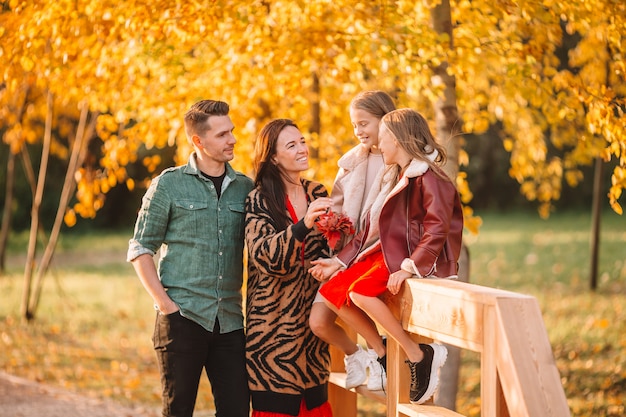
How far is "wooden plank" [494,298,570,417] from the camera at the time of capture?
2748 mm

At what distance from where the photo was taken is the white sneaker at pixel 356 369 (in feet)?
14.0

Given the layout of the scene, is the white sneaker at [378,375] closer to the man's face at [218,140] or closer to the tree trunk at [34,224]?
the man's face at [218,140]

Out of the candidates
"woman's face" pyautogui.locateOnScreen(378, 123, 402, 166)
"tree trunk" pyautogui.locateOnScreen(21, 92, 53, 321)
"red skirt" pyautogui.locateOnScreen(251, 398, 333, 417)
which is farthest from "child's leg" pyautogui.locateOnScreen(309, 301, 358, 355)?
"tree trunk" pyautogui.locateOnScreen(21, 92, 53, 321)

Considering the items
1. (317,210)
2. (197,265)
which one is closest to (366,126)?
(317,210)

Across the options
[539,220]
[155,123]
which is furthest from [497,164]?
[155,123]

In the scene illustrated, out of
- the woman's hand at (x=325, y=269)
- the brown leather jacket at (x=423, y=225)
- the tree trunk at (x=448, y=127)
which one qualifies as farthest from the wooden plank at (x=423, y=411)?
the tree trunk at (x=448, y=127)

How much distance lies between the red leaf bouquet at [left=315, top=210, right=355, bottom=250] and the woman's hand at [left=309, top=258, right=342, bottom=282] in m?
0.12

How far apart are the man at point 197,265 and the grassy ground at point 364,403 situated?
317cm

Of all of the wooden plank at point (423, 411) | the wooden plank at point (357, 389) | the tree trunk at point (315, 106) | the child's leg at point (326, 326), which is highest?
the tree trunk at point (315, 106)

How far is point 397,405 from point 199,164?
5.05 ft

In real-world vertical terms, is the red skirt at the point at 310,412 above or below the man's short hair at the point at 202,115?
below

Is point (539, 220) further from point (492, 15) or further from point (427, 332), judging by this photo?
point (427, 332)

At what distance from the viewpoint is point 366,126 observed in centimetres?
420

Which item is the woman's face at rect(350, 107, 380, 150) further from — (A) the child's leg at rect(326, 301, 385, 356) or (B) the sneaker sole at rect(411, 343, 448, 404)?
(B) the sneaker sole at rect(411, 343, 448, 404)
